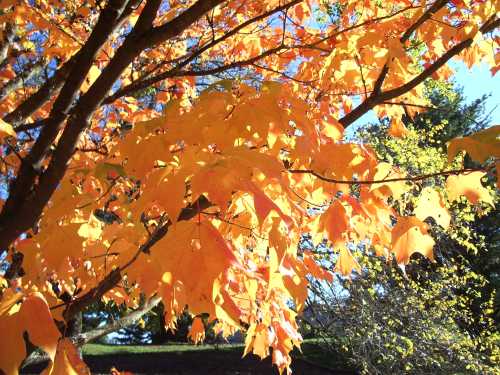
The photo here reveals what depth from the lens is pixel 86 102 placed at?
1.44 metres

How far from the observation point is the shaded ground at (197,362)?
1059cm

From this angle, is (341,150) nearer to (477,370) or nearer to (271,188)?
(271,188)

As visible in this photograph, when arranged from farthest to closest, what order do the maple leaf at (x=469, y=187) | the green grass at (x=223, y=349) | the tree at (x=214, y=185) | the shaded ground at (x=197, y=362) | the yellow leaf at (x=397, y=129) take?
the green grass at (x=223, y=349), the shaded ground at (x=197, y=362), the yellow leaf at (x=397, y=129), the maple leaf at (x=469, y=187), the tree at (x=214, y=185)

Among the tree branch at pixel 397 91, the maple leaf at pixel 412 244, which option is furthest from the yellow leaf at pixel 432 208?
the tree branch at pixel 397 91

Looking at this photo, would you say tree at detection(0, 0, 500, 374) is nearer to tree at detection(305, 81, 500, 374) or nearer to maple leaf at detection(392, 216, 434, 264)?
maple leaf at detection(392, 216, 434, 264)

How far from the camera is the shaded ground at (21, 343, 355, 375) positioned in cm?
1059

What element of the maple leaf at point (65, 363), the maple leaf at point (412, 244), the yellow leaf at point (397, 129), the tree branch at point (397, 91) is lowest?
the maple leaf at point (65, 363)

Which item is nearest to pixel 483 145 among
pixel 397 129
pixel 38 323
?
pixel 38 323

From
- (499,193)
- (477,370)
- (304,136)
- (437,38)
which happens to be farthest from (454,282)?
(304,136)

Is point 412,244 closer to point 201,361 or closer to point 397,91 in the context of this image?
point 397,91

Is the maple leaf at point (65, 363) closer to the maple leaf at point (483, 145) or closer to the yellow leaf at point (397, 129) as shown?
the maple leaf at point (483, 145)

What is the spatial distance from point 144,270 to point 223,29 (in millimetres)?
2305

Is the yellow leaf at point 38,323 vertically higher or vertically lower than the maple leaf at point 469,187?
lower

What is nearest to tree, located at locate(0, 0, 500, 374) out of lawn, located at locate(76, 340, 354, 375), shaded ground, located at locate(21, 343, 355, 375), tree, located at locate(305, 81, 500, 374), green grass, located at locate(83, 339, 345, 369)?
tree, located at locate(305, 81, 500, 374)
